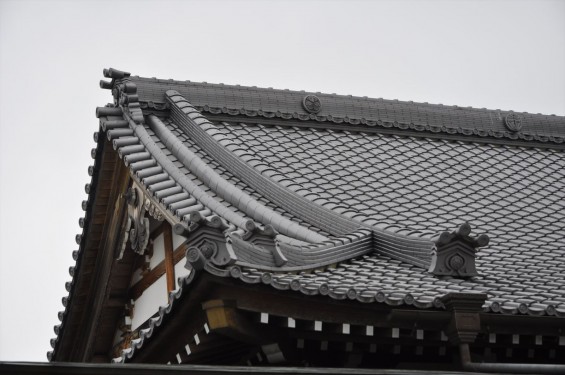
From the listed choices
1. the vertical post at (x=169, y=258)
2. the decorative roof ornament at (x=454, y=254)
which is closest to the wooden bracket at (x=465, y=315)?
the decorative roof ornament at (x=454, y=254)

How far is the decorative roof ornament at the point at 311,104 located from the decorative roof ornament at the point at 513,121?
9.23 ft

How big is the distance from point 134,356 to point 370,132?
5565mm

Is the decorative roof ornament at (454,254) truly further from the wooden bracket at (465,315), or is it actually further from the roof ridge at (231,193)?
the roof ridge at (231,193)

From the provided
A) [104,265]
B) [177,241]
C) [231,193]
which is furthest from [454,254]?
[104,265]

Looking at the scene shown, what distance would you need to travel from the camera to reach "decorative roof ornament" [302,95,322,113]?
12.2 meters

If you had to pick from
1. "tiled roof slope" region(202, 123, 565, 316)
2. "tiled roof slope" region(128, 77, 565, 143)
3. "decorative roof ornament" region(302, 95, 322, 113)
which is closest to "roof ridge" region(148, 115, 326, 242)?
"tiled roof slope" region(202, 123, 565, 316)

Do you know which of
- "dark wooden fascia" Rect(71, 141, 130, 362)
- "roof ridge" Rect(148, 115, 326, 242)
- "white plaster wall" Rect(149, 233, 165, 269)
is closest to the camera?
"roof ridge" Rect(148, 115, 326, 242)

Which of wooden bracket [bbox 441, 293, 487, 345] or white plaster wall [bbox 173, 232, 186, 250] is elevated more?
white plaster wall [bbox 173, 232, 186, 250]

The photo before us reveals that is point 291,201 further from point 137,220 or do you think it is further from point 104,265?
point 104,265

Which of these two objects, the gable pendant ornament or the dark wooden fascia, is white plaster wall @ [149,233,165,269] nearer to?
the gable pendant ornament

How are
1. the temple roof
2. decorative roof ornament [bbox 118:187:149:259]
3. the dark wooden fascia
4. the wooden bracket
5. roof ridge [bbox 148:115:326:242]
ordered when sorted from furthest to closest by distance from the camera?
the dark wooden fascia → decorative roof ornament [bbox 118:187:149:259] → roof ridge [bbox 148:115:326:242] → the temple roof → the wooden bracket

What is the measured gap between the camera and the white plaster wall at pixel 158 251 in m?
10.1

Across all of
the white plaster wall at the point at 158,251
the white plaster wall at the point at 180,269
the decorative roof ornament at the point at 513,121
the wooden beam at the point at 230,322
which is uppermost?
the decorative roof ornament at the point at 513,121

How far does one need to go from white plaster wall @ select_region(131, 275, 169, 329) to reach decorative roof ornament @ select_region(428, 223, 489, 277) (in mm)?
3381
